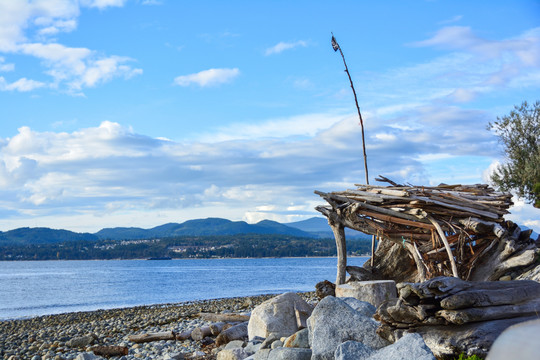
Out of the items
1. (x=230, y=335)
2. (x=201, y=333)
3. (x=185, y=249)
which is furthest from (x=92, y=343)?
(x=185, y=249)

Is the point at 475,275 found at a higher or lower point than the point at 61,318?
higher

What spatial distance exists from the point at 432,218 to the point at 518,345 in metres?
10.3

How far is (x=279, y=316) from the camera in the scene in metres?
10.5

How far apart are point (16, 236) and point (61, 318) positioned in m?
176

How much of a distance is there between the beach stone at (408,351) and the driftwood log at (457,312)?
631 mm

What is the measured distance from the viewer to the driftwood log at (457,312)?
20.3ft

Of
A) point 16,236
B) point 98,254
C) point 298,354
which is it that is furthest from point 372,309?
point 16,236

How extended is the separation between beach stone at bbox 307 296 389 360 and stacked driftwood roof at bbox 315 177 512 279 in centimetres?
549

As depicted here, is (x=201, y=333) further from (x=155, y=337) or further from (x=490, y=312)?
(x=490, y=312)

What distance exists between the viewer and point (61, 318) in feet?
92.8

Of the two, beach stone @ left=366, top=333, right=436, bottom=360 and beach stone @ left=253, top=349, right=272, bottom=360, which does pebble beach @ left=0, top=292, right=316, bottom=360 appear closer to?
beach stone @ left=253, top=349, right=272, bottom=360

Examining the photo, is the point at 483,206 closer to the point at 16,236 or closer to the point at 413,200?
the point at 413,200

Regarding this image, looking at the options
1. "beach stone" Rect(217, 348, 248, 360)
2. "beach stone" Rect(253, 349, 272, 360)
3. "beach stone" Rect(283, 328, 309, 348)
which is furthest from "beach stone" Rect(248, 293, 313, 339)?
"beach stone" Rect(253, 349, 272, 360)

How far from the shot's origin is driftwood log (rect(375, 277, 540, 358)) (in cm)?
619
